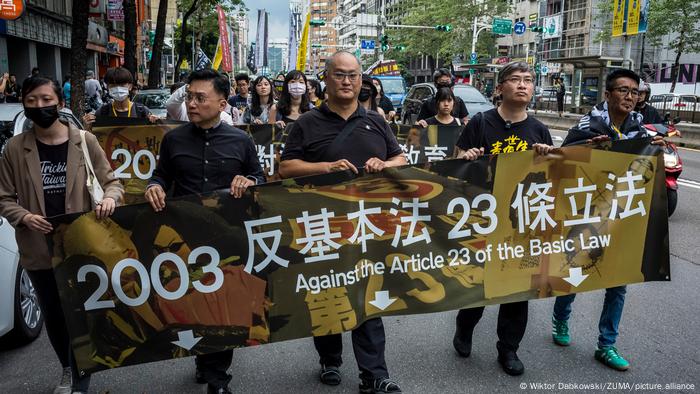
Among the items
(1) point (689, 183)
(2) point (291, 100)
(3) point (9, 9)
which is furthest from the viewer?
(3) point (9, 9)

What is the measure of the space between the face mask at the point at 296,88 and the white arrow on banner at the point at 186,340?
174 inches

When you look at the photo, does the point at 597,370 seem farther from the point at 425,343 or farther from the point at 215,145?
the point at 215,145

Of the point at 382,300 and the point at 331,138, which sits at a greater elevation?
the point at 331,138

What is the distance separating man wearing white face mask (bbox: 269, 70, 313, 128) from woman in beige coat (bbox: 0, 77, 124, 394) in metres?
3.80

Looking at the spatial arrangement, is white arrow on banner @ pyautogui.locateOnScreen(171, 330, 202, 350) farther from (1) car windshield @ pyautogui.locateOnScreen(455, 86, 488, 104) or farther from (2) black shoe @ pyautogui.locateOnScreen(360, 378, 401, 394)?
(1) car windshield @ pyautogui.locateOnScreen(455, 86, 488, 104)

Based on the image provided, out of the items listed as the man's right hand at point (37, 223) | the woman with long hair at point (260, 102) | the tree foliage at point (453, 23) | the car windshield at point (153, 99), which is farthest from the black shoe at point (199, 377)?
the tree foliage at point (453, 23)

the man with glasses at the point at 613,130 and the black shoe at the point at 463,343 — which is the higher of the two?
the man with glasses at the point at 613,130

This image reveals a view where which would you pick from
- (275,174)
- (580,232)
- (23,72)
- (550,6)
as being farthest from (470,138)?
(550,6)

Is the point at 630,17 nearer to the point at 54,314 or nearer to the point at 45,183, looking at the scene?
the point at 45,183

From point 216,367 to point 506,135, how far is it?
85.2 inches

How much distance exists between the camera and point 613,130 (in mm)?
4078

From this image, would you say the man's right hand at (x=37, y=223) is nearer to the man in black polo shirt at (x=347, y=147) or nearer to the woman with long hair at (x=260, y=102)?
the man in black polo shirt at (x=347, y=147)

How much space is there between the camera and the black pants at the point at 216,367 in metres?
3.54

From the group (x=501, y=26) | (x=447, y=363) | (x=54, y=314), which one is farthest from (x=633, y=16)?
(x=54, y=314)
